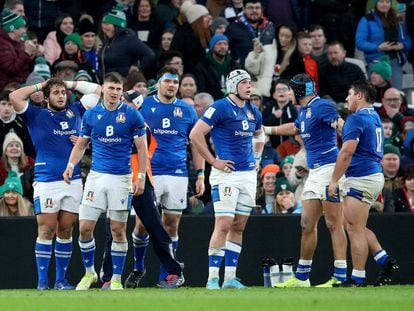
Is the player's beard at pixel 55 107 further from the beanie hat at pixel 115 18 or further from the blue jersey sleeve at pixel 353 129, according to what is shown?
the beanie hat at pixel 115 18

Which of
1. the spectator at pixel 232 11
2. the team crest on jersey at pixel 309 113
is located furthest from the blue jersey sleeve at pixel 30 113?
the spectator at pixel 232 11

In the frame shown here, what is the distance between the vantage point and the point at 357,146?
18.1 metres

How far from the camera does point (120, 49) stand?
2464 centimetres

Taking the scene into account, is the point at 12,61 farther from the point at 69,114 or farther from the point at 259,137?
the point at 259,137

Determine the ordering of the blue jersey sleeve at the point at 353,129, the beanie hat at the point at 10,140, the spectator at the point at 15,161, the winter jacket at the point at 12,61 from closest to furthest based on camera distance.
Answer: the blue jersey sleeve at the point at 353,129, the spectator at the point at 15,161, the beanie hat at the point at 10,140, the winter jacket at the point at 12,61

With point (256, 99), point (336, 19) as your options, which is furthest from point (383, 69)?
point (256, 99)

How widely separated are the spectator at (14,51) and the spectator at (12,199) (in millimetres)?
3672

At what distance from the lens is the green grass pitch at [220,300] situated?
14781 millimetres

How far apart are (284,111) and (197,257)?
4.29 metres

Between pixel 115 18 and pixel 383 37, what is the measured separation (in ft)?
16.0

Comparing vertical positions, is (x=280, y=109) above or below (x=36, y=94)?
below

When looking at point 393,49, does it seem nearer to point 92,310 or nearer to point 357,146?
point 357,146

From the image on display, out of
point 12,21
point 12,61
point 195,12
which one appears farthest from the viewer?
point 195,12

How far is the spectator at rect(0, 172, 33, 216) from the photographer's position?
2064 cm
